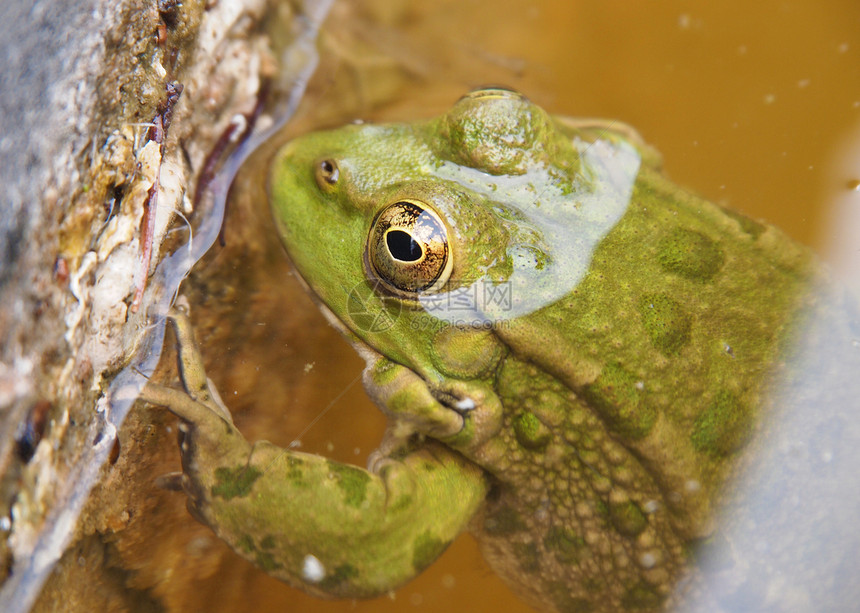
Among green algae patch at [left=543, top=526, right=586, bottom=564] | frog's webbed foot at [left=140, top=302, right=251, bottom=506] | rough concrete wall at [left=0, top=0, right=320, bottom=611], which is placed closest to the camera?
rough concrete wall at [left=0, top=0, right=320, bottom=611]

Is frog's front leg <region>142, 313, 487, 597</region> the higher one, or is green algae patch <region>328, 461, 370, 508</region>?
green algae patch <region>328, 461, 370, 508</region>

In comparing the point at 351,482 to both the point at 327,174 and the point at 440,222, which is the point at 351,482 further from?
the point at 327,174

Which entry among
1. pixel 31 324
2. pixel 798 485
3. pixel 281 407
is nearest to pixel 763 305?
pixel 798 485

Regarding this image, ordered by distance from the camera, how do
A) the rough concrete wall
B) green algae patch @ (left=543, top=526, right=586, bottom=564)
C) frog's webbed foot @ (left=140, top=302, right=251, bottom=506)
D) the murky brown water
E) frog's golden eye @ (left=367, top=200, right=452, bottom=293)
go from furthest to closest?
the murky brown water → green algae patch @ (left=543, top=526, right=586, bottom=564) → frog's webbed foot @ (left=140, top=302, right=251, bottom=506) → frog's golden eye @ (left=367, top=200, right=452, bottom=293) → the rough concrete wall

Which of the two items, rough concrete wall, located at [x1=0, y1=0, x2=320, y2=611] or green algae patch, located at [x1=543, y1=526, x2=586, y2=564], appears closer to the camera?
rough concrete wall, located at [x1=0, y1=0, x2=320, y2=611]

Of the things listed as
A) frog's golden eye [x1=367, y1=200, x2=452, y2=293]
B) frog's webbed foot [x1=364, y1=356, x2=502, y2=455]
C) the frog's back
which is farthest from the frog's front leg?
frog's golden eye [x1=367, y1=200, x2=452, y2=293]

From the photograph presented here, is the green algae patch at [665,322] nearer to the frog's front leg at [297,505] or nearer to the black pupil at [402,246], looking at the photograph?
the black pupil at [402,246]

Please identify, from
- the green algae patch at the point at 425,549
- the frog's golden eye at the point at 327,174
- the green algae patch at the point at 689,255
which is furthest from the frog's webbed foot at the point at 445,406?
the green algae patch at the point at 689,255

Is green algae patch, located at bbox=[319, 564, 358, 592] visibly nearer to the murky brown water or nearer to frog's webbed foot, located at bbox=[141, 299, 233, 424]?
the murky brown water

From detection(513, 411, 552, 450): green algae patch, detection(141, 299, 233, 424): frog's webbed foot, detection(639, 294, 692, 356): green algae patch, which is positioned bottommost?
detection(141, 299, 233, 424): frog's webbed foot
